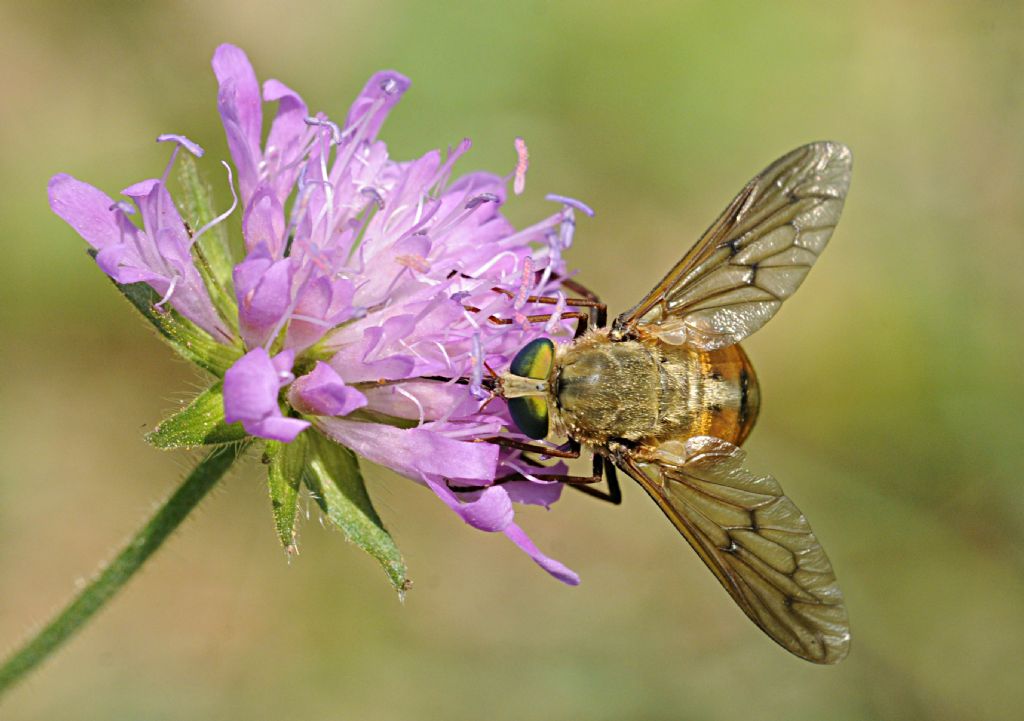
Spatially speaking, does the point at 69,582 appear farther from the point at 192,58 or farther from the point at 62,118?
the point at 192,58

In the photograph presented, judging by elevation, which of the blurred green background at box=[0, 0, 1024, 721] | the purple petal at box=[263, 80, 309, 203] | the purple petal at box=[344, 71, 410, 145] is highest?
the purple petal at box=[344, 71, 410, 145]

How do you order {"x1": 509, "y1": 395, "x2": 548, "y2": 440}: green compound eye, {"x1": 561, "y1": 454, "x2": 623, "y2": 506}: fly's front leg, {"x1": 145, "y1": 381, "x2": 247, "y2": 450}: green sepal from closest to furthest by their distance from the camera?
1. {"x1": 145, "y1": 381, "x2": 247, "y2": 450}: green sepal
2. {"x1": 509, "y1": 395, "x2": 548, "y2": 440}: green compound eye
3. {"x1": 561, "y1": 454, "x2": 623, "y2": 506}: fly's front leg

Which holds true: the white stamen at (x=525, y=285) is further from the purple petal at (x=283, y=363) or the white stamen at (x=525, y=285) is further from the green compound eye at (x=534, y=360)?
the purple petal at (x=283, y=363)

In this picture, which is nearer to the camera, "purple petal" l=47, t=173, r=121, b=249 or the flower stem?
"purple petal" l=47, t=173, r=121, b=249

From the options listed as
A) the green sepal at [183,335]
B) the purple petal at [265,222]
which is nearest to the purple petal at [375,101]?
the purple petal at [265,222]

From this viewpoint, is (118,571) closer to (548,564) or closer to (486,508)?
(486,508)

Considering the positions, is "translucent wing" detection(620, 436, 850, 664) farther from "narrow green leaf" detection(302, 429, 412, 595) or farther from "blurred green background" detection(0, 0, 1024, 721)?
"blurred green background" detection(0, 0, 1024, 721)

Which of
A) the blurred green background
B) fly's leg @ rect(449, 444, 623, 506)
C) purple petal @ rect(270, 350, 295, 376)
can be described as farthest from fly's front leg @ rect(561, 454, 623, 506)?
the blurred green background
